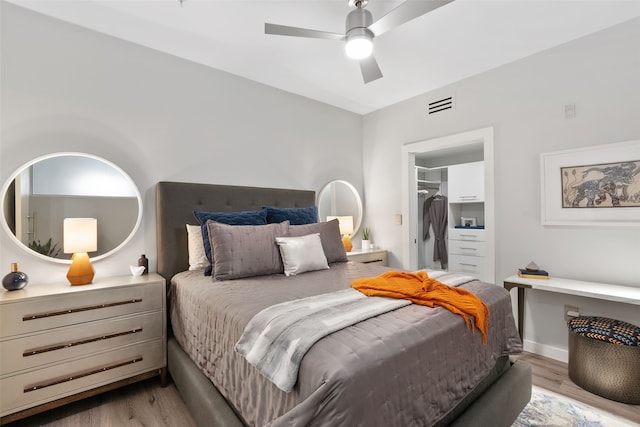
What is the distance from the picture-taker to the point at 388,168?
3969mm

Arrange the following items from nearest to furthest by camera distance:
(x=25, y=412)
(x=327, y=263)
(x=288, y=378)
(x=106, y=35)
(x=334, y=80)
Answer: (x=288, y=378)
(x=25, y=412)
(x=106, y=35)
(x=327, y=263)
(x=334, y=80)

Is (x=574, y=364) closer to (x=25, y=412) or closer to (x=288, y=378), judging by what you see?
(x=288, y=378)

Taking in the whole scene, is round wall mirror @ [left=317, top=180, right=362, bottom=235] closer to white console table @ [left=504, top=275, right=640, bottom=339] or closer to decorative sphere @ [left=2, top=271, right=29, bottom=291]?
white console table @ [left=504, top=275, right=640, bottom=339]

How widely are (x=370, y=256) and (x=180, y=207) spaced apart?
220cm

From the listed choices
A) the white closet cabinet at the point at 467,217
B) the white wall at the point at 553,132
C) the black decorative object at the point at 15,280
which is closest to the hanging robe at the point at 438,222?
the white closet cabinet at the point at 467,217

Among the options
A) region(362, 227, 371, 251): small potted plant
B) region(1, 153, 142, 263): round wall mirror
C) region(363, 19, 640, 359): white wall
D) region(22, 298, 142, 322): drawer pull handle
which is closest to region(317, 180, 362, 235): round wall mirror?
region(362, 227, 371, 251): small potted plant

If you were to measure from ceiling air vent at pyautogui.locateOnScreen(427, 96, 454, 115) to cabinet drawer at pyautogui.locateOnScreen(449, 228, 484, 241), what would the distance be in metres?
2.19

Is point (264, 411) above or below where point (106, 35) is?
below

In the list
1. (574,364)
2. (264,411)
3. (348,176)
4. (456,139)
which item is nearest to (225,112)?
(348,176)

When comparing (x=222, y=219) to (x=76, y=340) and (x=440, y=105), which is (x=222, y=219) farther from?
(x=440, y=105)

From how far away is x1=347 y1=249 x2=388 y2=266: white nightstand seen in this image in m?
3.47

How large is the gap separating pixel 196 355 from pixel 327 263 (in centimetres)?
119

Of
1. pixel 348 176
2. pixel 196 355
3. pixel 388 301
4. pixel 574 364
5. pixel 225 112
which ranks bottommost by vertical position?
pixel 574 364

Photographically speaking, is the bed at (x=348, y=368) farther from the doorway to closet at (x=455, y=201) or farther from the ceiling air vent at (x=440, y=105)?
the ceiling air vent at (x=440, y=105)
